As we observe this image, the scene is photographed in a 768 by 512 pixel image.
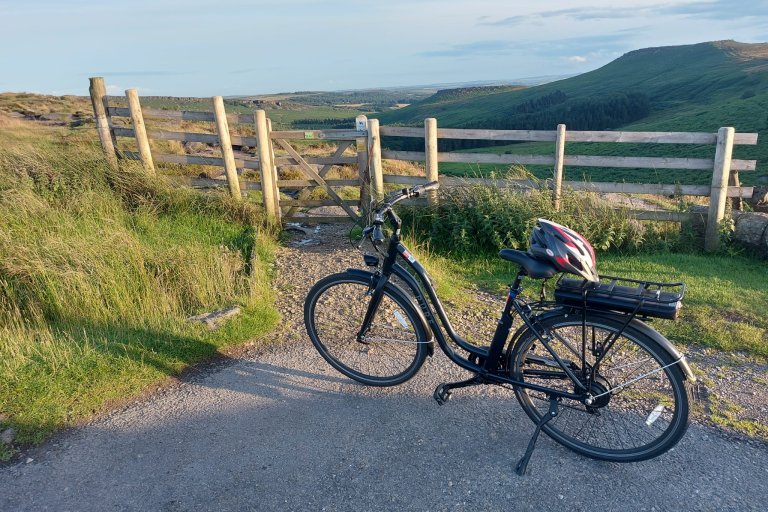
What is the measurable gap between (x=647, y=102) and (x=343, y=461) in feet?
380

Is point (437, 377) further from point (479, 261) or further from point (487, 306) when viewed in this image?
point (479, 261)

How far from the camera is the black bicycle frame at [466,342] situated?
3.11 m

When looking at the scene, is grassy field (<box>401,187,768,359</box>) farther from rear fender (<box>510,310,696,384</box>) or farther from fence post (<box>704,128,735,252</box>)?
rear fender (<box>510,310,696,384</box>)

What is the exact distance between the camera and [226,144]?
856cm

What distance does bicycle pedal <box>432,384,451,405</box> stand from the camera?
140 inches

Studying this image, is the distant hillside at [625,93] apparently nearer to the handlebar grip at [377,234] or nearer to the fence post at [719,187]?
the fence post at [719,187]

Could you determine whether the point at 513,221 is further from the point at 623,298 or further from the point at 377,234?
the point at 623,298

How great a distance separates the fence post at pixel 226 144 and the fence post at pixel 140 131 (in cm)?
133

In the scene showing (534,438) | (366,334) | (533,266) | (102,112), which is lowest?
(534,438)

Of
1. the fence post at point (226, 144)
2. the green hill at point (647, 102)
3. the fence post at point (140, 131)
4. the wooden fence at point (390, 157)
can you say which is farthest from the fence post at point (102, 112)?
the green hill at point (647, 102)

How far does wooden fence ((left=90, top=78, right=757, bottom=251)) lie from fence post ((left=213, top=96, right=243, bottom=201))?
0.05 ft

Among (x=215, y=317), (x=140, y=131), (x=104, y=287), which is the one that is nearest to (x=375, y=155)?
(x=215, y=317)

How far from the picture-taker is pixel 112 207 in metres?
7.85

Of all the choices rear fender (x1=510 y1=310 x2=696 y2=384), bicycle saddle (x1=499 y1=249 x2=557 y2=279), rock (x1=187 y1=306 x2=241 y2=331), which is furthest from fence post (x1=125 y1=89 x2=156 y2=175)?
rear fender (x1=510 y1=310 x2=696 y2=384)
